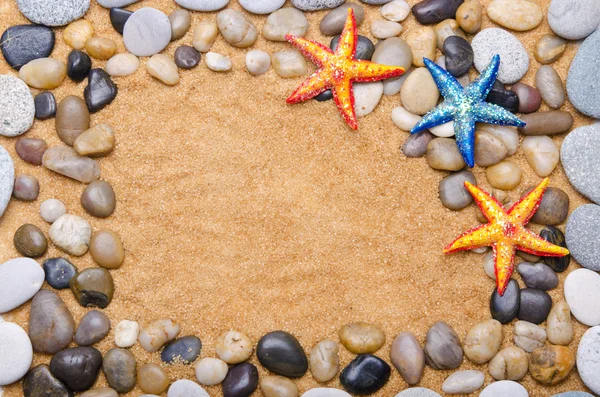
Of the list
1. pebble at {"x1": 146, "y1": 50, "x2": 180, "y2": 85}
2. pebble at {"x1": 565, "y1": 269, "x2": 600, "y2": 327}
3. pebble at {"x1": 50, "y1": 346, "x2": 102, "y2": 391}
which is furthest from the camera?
pebble at {"x1": 146, "y1": 50, "x2": 180, "y2": 85}

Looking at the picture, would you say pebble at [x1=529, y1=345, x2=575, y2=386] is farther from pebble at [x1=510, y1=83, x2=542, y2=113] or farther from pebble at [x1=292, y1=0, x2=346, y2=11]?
pebble at [x1=292, y1=0, x2=346, y2=11]

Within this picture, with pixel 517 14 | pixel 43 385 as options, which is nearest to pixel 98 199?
pixel 43 385

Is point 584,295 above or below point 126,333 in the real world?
above

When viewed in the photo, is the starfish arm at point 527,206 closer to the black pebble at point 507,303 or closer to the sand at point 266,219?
the sand at point 266,219

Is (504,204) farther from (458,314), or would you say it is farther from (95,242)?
(95,242)

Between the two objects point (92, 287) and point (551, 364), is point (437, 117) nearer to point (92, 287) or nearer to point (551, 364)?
point (551, 364)

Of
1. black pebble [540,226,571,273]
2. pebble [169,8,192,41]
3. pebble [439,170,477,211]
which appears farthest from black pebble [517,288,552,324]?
Result: pebble [169,8,192,41]
